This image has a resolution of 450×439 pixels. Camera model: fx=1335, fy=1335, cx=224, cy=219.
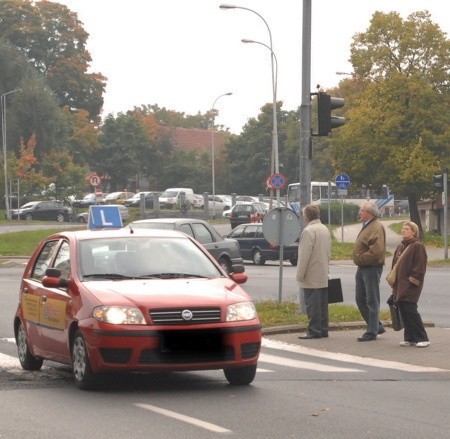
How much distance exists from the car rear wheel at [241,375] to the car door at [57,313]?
4.78ft

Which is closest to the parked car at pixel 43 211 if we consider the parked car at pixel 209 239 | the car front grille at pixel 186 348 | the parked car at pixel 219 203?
the parked car at pixel 219 203

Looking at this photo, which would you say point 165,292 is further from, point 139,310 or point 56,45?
point 56,45

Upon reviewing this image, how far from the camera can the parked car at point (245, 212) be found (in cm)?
6925

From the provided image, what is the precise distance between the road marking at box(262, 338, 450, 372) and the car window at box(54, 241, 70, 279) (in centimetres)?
358

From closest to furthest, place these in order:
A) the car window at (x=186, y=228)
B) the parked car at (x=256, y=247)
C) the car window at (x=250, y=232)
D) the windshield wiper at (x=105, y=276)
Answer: the windshield wiper at (x=105, y=276)
the car window at (x=186, y=228)
the parked car at (x=256, y=247)
the car window at (x=250, y=232)

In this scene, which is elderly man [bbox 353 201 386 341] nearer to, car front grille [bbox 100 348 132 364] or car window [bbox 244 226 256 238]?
car front grille [bbox 100 348 132 364]

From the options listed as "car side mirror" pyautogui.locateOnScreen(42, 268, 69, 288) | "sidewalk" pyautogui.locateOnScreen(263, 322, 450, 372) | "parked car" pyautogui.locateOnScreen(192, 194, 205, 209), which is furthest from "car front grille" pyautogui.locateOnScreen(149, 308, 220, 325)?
"parked car" pyautogui.locateOnScreen(192, 194, 205, 209)

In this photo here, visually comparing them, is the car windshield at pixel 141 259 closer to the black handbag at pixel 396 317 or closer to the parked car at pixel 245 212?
the black handbag at pixel 396 317

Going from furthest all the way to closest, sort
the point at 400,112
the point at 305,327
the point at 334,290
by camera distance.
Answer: the point at 400,112 → the point at 305,327 → the point at 334,290

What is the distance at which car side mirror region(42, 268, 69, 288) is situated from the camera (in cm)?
1195

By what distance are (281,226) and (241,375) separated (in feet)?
28.1

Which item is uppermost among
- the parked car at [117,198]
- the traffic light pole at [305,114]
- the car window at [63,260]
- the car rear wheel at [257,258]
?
the traffic light pole at [305,114]

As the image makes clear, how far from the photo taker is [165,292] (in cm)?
1120

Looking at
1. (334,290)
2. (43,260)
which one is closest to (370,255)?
(334,290)
